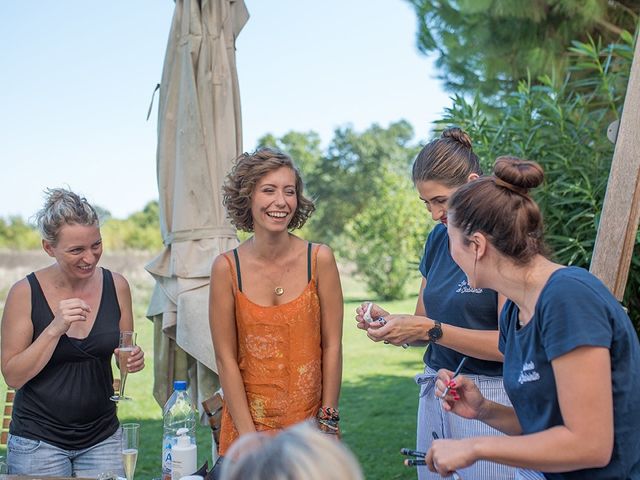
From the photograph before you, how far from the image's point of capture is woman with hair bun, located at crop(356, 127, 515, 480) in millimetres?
2354

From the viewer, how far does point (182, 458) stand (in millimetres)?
2207

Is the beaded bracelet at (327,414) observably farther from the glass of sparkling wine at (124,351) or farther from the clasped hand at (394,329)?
the glass of sparkling wine at (124,351)

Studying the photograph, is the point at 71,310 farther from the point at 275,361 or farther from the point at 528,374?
the point at 528,374

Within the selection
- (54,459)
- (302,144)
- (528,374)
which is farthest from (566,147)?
(302,144)

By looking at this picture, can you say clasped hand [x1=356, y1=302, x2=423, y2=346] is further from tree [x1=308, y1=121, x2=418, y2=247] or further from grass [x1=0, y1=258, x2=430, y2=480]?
tree [x1=308, y1=121, x2=418, y2=247]

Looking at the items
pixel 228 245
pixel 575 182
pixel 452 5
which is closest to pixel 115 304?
pixel 228 245

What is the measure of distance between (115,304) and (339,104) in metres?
41.6

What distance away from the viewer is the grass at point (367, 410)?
19.0ft

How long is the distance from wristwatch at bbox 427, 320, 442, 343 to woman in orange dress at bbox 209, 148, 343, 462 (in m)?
0.48

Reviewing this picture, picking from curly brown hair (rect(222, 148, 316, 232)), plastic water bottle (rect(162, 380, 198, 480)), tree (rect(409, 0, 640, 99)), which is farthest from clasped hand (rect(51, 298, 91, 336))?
tree (rect(409, 0, 640, 99))

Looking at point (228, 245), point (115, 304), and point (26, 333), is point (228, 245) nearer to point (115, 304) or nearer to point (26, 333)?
point (115, 304)

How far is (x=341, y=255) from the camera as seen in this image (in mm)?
19219

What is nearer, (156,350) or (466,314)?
(466,314)

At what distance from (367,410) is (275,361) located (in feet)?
17.1
